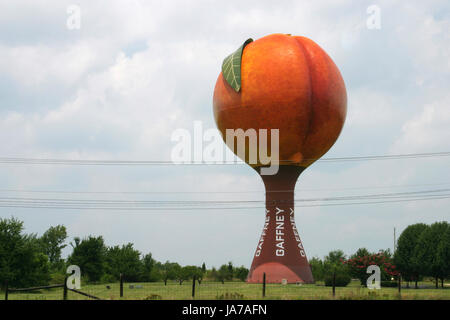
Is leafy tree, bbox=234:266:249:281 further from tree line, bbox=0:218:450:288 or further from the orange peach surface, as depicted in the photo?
the orange peach surface

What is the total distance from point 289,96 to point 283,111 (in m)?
1.02

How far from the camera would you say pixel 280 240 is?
3772cm

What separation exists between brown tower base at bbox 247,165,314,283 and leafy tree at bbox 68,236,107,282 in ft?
55.9

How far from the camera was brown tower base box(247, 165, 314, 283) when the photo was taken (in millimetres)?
37344

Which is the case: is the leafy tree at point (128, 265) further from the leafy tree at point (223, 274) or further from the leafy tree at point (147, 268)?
the leafy tree at point (223, 274)

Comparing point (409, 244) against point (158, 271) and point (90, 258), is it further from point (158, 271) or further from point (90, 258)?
point (90, 258)

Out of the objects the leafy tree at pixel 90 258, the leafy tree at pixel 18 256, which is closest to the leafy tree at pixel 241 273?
the leafy tree at pixel 90 258

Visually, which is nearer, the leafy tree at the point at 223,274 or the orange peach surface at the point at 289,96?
the orange peach surface at the point at 289,96

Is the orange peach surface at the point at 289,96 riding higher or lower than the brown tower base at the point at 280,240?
higher

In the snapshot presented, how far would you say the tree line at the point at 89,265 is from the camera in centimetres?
3675

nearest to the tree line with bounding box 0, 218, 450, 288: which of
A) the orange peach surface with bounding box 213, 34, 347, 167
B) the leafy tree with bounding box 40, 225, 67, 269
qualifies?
the orange peach surface with bounding box 213, 34, 347, 167

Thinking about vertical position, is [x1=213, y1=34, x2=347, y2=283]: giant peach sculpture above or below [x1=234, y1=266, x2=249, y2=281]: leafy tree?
above

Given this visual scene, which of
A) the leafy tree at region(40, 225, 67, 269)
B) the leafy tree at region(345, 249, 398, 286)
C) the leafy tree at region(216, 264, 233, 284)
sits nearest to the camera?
the leafy tree at region(345, 249, 398, 286)
